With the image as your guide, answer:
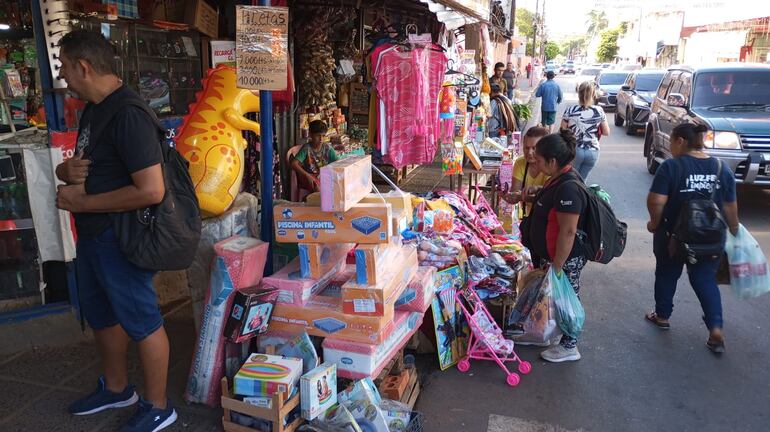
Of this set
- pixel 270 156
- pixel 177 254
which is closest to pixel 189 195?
pixel 177 254

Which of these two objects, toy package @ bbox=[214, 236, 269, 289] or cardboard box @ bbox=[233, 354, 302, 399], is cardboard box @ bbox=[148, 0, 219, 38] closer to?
toy package @ bbox=[214, 236, 269, 289]

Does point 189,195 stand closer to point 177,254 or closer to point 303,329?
point 177,254

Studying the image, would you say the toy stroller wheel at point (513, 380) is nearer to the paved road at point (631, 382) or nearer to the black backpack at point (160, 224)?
the paved road at point (631, 382)

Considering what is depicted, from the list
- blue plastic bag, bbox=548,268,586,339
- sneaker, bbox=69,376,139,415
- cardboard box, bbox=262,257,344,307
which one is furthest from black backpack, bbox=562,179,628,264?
sneaker, bbox=69,376,139,415

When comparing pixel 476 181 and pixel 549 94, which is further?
pixel 549 94

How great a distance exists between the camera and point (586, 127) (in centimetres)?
715

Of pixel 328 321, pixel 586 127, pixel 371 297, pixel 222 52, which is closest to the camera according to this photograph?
pixel 371 297

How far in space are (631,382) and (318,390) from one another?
2.16 m

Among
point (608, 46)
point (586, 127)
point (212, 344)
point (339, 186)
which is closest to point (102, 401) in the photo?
point (212, 344)

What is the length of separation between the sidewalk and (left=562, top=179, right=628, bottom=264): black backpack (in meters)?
2.50

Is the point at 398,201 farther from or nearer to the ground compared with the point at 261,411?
farther from the ground

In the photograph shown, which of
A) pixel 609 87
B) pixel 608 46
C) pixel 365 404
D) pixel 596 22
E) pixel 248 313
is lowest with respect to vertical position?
pixel 365 404

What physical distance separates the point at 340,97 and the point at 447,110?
202 centimetres

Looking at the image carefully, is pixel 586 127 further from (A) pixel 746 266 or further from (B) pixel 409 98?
(A) pixel 746 266
